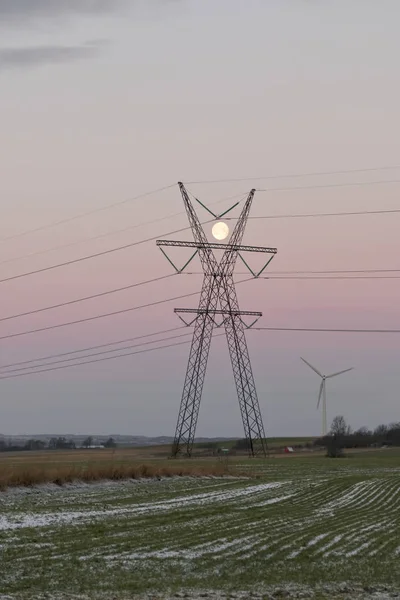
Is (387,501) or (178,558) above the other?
(387,501)

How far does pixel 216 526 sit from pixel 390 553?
264 inches

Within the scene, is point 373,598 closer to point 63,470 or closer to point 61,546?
point 61,546

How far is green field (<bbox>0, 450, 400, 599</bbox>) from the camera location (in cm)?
1886

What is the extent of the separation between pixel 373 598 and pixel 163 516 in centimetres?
1570

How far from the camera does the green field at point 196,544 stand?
18859mm

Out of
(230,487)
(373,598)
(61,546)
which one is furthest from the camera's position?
(230,487)

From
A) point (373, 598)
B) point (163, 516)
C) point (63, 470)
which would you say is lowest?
point (373, 598)

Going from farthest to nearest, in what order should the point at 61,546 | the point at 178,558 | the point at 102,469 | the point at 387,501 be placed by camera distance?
the point at 102,469 < the point at 387,501 < the point at 61,546 < the point at 178,558

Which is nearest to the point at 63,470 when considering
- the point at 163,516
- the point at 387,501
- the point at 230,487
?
the point at 230,487

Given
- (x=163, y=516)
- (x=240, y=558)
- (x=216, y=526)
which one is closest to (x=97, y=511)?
(x=163, y=516)

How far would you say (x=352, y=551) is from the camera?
24250 mm

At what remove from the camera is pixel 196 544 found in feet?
81.7

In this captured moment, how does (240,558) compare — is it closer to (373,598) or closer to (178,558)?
(178,558)

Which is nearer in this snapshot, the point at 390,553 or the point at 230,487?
the point at 390,553
